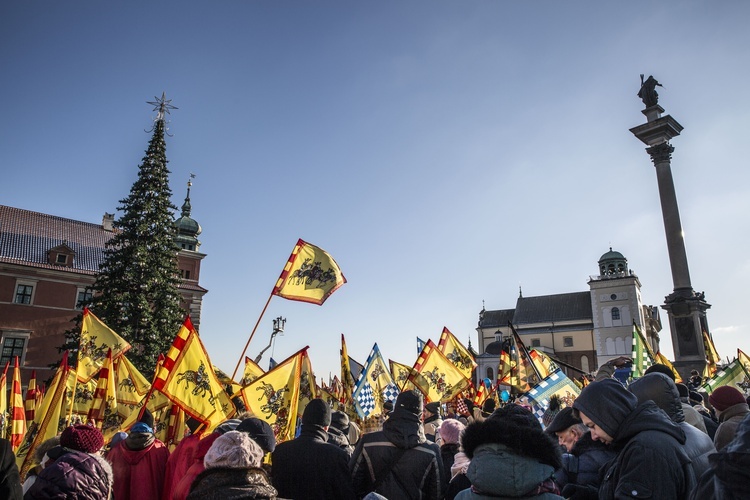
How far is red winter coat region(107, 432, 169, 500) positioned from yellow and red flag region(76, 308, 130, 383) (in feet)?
21.3

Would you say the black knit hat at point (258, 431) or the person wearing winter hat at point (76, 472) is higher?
the black knit hat at point (258, 431)

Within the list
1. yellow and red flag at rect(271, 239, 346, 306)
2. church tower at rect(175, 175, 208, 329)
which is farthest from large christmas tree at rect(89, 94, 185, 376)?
yellow and red flag at rect(271, 239, 346, 306)

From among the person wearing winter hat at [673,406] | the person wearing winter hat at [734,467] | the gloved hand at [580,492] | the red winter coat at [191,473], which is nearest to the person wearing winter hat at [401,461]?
the gloved hand at [580,492]

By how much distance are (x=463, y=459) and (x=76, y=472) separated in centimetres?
287

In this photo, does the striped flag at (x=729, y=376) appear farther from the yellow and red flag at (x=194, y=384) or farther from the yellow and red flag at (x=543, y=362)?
the yellow and red flag at (x=194, y=384)

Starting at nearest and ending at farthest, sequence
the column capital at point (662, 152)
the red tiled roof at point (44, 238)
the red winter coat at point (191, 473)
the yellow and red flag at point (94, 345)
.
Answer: the red winter coat at point (191, 473) → the yellow and red flag at point (94, 345) → the column capital at point (662, 152) → the red tiled roof at point (44, 238)

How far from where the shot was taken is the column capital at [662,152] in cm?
2317

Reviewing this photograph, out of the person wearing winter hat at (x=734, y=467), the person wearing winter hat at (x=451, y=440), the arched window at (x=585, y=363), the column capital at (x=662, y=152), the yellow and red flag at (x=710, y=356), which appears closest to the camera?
the person wearing winter hat at (x=734, y=467)

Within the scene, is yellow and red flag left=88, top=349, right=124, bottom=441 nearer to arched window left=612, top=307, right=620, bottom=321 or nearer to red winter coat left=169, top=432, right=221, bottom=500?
red winter coat left=169, top=432, right=221, bottom=500

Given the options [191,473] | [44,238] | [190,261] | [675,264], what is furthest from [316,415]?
[44,238]

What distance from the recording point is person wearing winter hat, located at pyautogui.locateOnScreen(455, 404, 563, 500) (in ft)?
7.54

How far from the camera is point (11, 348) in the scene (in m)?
35.1

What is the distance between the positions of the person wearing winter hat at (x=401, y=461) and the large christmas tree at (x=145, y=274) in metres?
22.2

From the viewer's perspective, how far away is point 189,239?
46625mm
